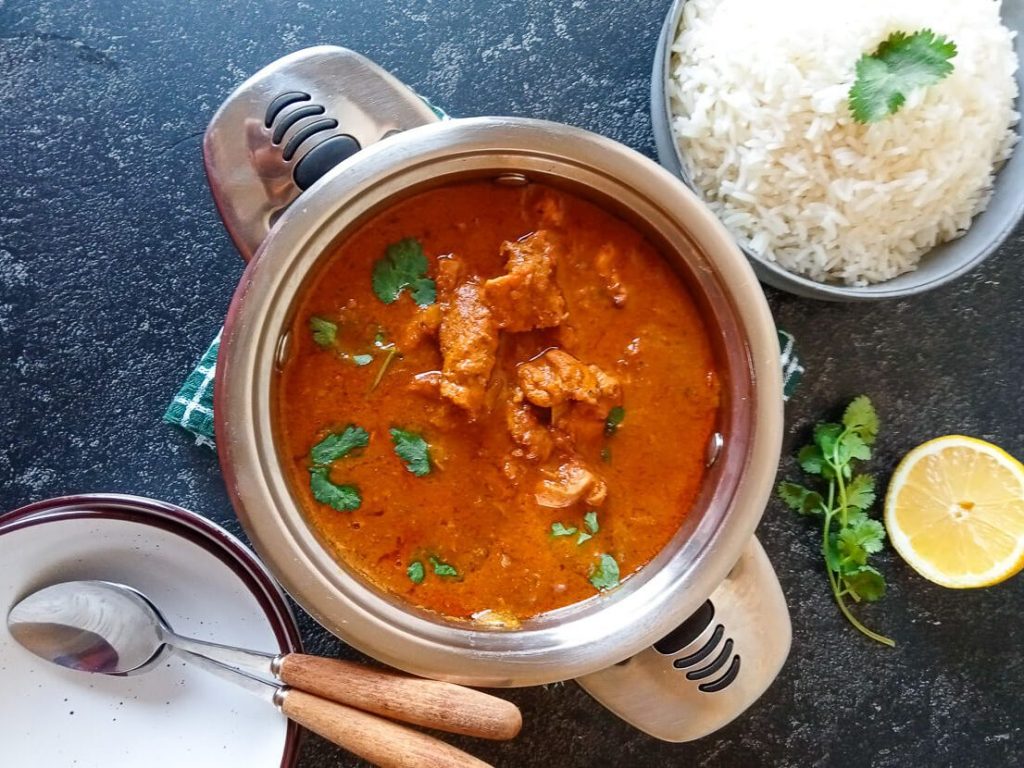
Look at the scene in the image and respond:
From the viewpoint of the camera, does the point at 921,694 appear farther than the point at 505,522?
Yes

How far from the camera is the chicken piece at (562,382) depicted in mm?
1523

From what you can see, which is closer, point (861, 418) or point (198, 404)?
point (198, 404)

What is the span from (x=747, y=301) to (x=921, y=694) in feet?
Result: 3.77

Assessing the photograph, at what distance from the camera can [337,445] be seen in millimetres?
1558

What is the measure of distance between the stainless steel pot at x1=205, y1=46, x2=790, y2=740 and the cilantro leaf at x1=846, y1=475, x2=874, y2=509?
1.48 ft

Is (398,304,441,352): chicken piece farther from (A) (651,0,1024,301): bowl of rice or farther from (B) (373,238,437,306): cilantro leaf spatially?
(A) (651,0,1024,301): bowl of rice

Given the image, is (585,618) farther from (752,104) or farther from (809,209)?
(752,104)

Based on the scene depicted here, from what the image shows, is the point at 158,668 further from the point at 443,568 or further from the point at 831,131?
the point at 831,131

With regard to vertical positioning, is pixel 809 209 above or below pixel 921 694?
above

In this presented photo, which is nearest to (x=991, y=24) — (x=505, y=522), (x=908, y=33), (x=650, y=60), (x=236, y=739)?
(x=908, y=33)

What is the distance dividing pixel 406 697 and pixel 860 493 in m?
1.09

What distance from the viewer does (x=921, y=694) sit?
2094 millimetres

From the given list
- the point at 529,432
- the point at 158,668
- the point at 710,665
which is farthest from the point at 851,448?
the point at 158,668

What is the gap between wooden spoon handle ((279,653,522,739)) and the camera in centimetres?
148
